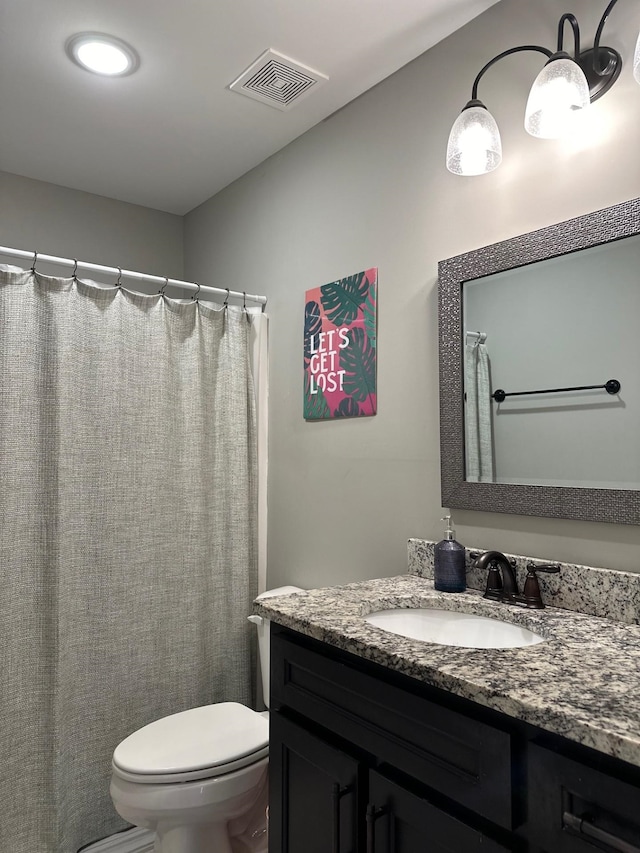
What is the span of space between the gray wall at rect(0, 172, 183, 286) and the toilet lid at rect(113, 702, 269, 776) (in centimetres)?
199

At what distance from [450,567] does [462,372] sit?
532mm

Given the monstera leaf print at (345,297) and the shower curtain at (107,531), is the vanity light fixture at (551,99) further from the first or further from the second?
the shower curtain at (107,531)

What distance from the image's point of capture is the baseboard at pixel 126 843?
2029mm

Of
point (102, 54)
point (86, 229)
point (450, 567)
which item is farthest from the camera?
point (86, 229)

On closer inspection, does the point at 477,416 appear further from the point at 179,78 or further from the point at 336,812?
the point at 179,78

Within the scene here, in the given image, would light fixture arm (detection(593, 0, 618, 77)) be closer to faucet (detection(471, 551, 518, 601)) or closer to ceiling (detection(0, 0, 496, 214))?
ceiling (detection(0, 0, 496, 214))

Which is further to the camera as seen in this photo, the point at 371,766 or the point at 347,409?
→ the point at 347,409

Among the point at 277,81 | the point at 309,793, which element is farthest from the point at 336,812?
the point at 277,81

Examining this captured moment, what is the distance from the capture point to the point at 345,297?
2.13m

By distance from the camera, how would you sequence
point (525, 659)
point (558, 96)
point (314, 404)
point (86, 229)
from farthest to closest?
point (86, 229)
point (314, 404)
point (558, 96)
point (525, 659)

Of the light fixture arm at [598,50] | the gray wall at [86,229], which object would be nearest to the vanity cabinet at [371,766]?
the light fixture arm at [598,50]

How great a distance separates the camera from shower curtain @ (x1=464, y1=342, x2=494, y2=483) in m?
1.64

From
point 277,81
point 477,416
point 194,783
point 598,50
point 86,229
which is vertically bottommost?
point 194,783

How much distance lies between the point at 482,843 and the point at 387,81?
207cm
